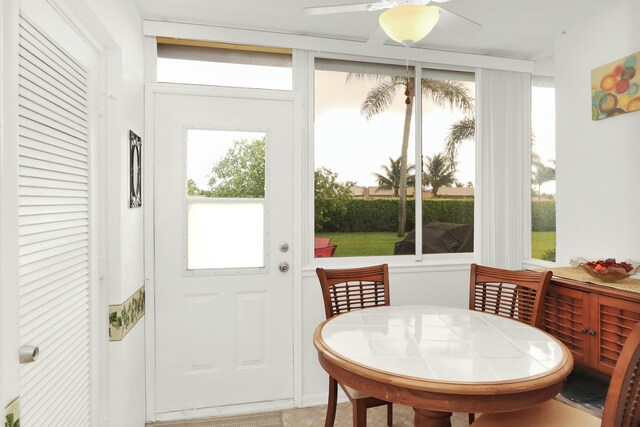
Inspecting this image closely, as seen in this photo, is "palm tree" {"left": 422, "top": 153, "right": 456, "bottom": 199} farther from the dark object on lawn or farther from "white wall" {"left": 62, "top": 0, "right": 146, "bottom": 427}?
"white wall" {"left": 62, "top": 0, "right": 146, "bottom": 427}

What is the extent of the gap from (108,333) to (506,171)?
9.87 feet

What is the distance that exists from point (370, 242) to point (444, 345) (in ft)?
4.91

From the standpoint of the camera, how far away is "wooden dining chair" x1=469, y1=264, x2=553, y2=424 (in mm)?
2186

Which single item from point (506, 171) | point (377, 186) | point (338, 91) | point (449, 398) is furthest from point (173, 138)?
point (506, 171)

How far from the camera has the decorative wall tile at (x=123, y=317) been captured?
1993 mm

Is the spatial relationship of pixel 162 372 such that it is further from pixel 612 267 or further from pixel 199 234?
pixel 612 267

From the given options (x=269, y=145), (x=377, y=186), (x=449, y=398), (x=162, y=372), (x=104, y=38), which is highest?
(x=104, y=38)

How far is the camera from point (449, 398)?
1325 millimetres

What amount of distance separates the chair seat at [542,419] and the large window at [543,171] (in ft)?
5.98

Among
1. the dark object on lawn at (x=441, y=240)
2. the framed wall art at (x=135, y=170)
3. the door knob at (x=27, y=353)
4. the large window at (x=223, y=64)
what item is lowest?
the door knob at (x=27, y=353)

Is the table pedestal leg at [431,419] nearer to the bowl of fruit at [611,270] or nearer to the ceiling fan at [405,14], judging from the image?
the bowl of fruit at [611,270]

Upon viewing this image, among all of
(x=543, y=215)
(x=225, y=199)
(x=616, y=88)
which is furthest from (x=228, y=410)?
(x=616, y=88)

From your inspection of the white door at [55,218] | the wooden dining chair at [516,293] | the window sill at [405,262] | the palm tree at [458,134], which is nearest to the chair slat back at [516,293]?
the wooden dining chair at [516,293]

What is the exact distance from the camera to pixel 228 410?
8.89 feet
